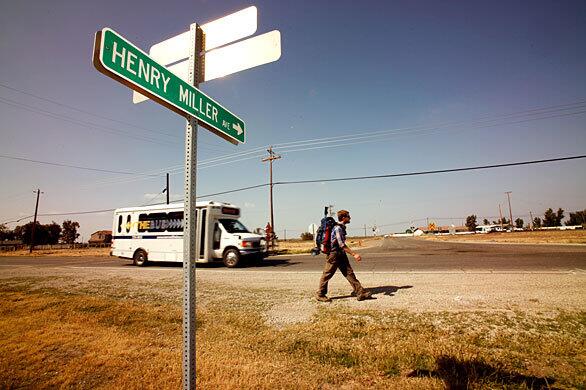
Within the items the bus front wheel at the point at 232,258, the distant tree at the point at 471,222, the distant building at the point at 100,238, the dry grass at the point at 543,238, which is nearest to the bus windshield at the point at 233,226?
the bus front wheel at the point at 232,258

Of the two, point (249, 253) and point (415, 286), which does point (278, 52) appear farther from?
point (249, 253)

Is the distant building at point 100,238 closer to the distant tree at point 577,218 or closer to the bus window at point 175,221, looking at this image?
the bus window at point 175,221

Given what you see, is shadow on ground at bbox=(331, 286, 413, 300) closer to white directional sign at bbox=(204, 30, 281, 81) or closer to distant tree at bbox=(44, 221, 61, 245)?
white directional sign at bbox=(204, 30, 281, 81)

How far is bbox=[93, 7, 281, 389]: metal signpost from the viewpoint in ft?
5.11

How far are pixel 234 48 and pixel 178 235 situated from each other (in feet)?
40.8

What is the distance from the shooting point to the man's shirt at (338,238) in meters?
5.73

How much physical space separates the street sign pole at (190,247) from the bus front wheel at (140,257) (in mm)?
14177

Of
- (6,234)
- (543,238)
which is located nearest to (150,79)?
(543,238)

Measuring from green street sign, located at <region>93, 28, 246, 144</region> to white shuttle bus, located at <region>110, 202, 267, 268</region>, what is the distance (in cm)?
1105

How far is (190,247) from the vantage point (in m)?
1.81

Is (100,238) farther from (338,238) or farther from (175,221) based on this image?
(338,238)

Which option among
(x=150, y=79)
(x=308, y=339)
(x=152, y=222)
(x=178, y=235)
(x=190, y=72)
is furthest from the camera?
(x=152, y=222)

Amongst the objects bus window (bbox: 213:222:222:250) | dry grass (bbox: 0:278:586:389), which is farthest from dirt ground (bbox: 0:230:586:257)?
dry grass (bbox: 0:278:586:389)

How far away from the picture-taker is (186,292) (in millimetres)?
1778
